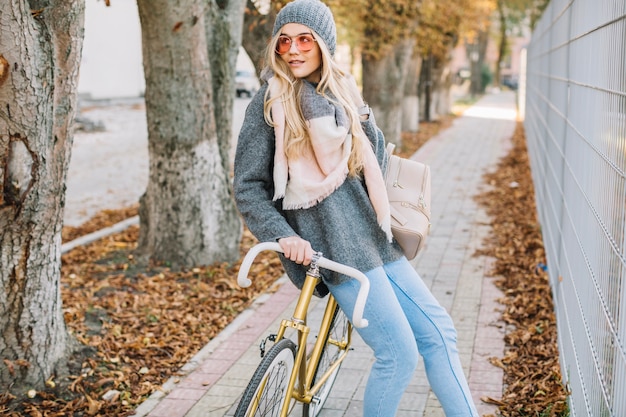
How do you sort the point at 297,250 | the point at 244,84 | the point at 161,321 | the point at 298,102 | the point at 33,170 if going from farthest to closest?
the point at 244,84 < the point at 161,321 < the point at 33,170 < the point at 298,102 < the point at 297,250

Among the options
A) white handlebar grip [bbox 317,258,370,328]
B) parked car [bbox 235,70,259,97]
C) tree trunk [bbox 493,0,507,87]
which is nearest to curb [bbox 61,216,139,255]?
white handlebar grip [bbox 317,258,370,328]

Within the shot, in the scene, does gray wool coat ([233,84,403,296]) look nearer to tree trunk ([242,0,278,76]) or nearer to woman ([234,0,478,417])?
woman ([234,0,478,417])

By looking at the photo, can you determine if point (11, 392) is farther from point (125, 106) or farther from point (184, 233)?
point (125, 106)

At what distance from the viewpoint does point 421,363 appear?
534 centimetres

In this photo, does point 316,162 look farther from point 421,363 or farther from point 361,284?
point 421,363

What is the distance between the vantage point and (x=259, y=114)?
10.7 feet

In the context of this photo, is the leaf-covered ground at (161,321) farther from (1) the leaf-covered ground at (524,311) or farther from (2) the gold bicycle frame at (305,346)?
(2) the gold bicycle frame at (305,346)

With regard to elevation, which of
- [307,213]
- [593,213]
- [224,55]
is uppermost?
[224,55]

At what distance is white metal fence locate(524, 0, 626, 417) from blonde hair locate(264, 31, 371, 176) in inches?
38.3

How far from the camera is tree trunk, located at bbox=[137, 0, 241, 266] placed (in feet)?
23.4

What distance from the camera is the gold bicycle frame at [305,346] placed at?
10.5 feet

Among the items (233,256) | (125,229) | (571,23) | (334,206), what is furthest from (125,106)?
(334,206)

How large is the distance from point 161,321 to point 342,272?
11.3 feet

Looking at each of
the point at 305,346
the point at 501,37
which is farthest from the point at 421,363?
the point at 501,37
